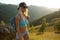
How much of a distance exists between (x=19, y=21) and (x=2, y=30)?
11245 mm

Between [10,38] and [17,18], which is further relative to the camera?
[10,38]

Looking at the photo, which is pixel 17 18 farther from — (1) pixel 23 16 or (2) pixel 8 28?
(2) pixel 8 28

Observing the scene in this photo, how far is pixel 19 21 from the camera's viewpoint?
22.2 feet

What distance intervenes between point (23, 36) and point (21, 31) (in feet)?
0.58

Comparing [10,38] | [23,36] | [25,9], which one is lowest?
[10,38]

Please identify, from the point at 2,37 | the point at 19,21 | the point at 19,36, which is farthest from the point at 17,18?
the point at 2,37

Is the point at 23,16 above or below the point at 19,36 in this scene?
above

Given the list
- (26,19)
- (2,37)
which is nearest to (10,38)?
(2,37)

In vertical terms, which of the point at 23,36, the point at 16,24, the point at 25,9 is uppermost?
the point at 25,9

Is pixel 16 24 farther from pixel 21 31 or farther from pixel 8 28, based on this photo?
pixel 8 28

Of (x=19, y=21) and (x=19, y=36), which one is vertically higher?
(x=19, y=21)

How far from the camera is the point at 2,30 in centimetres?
1783

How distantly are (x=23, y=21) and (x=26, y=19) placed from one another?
215 mm

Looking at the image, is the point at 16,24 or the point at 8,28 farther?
the point at 8,28
